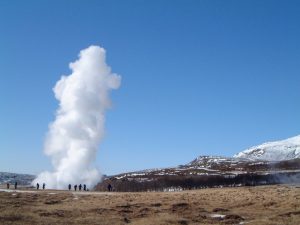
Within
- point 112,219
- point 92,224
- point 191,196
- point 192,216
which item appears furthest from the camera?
point 191,196

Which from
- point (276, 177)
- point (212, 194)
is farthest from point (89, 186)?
point (212, 194)

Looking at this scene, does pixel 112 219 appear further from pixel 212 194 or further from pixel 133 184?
pixel 133 184

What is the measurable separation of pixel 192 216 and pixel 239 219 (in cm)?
421

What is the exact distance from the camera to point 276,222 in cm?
3312

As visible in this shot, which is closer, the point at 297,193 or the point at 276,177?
the point at 297,193

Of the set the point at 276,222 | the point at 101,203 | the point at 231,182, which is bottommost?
the point at 276,222

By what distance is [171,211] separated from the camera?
4203 cm

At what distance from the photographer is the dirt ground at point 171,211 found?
34250 millimetres

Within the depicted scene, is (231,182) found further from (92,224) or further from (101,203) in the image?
(92,224)

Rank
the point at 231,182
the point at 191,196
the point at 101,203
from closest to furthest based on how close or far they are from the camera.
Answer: the point at 101,203
the point at 191,196
the point at 231,182

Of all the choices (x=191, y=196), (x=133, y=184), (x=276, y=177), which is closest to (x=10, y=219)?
(x=191, y=196)

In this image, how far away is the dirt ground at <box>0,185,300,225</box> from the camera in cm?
3425

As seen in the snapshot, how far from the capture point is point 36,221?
1282 inches

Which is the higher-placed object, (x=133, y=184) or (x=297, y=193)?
(x=133, y=184)
